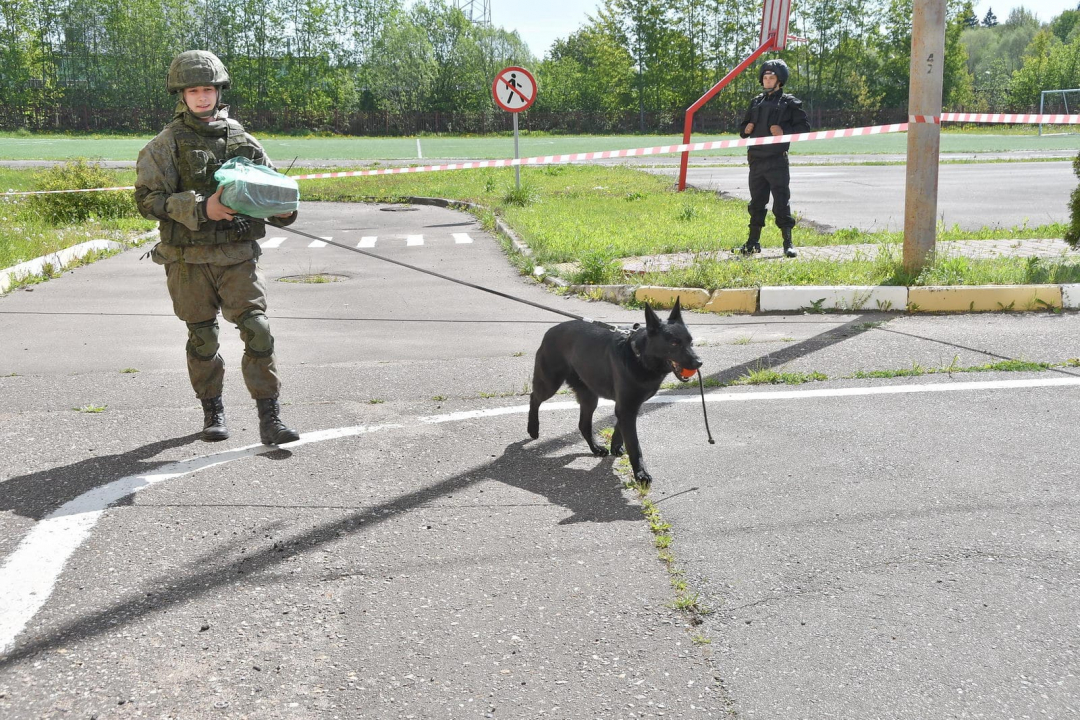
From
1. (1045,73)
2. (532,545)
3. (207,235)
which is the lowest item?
(532,545)

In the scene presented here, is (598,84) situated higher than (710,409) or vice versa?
(598,84)

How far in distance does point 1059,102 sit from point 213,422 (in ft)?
183

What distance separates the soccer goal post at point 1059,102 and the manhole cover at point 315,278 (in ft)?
135

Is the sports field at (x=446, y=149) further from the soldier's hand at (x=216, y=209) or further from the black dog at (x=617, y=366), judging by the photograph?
the black dog at (x=617, y=366)

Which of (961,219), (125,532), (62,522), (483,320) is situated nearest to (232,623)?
(125,532)

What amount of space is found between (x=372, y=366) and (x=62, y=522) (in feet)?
9.26

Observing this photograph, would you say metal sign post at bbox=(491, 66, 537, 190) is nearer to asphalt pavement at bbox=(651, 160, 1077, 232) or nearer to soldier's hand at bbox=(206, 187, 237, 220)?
asphalt pavement at bbox=(651, 160, 1077, 232)

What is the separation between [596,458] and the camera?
15.4ft

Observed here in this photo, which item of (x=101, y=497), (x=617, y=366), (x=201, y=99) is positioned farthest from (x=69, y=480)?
(x=617, y=366)

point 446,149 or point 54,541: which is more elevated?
point 446,149

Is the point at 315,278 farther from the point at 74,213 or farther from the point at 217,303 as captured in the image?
the point at 74,213

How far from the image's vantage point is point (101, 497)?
4184 mm

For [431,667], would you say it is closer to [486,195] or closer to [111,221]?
[111,221]

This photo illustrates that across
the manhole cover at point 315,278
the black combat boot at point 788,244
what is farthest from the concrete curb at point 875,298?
the manhole cover at point 315,278
